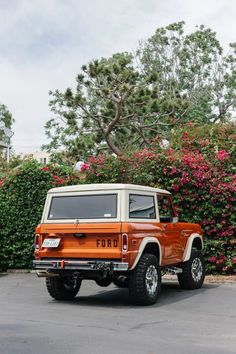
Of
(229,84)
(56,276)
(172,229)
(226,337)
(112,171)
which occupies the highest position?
(229,84)

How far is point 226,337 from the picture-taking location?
7.31 metres

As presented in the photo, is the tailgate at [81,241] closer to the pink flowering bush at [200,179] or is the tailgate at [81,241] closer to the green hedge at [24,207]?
the pink flowering bush at [200,179]

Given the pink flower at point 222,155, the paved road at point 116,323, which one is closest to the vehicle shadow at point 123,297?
the paved road at point 116,323

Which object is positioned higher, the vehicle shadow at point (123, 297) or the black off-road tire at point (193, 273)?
the black off-road tire at point (193, 273)

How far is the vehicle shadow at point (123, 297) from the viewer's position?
Result: 10406 millimetres

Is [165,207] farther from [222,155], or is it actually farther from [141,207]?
[222,155]

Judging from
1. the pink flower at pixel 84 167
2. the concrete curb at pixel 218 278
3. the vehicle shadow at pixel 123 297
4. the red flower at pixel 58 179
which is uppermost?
the pink flower at pixel 84 167

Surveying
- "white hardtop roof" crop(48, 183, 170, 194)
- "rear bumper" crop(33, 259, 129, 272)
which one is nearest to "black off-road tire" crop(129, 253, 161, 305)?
"rear bumper" crop(33, 259, 129, 272)

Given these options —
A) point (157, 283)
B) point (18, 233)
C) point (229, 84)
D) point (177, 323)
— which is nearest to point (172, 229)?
point (157, 283)

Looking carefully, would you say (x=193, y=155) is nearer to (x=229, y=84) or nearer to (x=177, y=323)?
(x=177, y=323)

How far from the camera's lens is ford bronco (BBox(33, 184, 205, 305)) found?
9.82 metres

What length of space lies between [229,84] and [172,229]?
1344 inches

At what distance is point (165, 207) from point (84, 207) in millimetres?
2106

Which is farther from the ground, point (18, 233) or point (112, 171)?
point (112, 171)
